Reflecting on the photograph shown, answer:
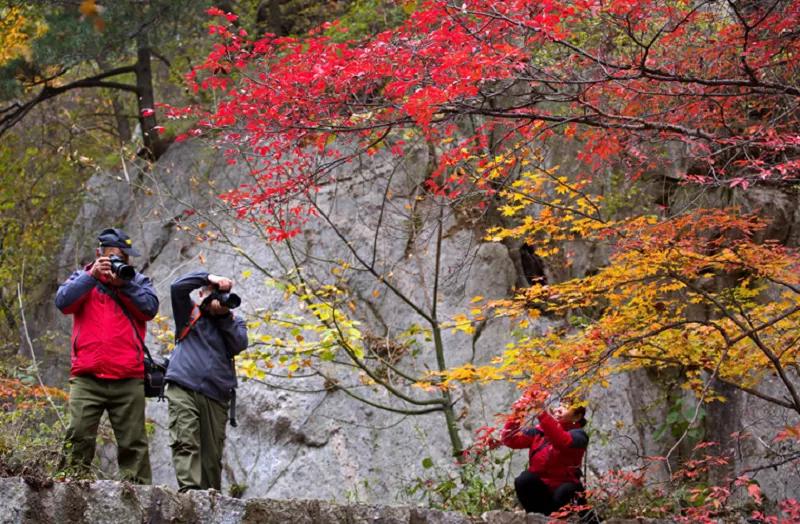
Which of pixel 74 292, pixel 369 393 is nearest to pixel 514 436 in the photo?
pixel 74 292

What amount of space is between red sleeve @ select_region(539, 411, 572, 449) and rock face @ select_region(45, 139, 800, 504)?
2.34 m

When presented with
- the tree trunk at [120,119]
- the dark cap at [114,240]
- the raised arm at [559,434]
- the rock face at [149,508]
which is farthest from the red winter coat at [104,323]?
the tree trunk at [120,119]

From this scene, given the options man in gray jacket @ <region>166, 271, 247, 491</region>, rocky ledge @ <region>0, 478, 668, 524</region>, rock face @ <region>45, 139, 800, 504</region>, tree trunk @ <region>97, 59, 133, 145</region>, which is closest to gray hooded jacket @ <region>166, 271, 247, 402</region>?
man in gray jacket @ <region>166, 271, 247, 491</region>

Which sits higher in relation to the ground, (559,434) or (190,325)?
(190,325)

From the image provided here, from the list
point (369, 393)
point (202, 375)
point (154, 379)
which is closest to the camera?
point (202, 375)

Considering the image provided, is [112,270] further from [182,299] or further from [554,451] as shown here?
[554,451]

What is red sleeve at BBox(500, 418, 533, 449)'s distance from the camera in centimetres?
590

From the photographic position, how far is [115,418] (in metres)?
5.44

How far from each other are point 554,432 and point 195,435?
233cm

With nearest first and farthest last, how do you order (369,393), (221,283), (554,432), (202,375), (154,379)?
(202,375), (221,283), (154,379), (554,432), (369,393)

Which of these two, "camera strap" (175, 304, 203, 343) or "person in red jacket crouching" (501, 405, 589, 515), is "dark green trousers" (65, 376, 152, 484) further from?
"person in red jacket crouching" (501, 405, 589, 515)

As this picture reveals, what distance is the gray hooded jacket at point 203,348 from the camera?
5598 mm

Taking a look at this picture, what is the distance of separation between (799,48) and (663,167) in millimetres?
4152

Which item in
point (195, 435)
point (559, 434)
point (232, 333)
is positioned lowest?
point (559, 434)
